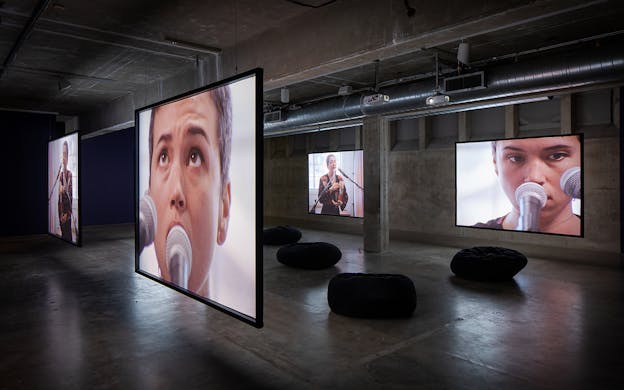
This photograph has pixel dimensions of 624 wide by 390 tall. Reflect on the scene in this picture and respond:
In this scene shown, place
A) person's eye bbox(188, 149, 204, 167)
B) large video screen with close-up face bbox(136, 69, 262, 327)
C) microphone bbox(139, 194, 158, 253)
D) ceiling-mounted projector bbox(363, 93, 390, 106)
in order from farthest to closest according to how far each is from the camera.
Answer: ceiling-mounted projector bbox(363, 93, 390, 106), microphone bbox(139, 194, 158, 253), person's eye bbox(188, 149, 204, 167), large video screen with close-up face bbox(136, 69, 262, 327)

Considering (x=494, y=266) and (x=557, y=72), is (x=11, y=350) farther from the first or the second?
(x=557, y=72)

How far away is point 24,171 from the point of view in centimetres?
1263

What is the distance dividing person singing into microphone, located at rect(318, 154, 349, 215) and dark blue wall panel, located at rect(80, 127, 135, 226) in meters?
7.02

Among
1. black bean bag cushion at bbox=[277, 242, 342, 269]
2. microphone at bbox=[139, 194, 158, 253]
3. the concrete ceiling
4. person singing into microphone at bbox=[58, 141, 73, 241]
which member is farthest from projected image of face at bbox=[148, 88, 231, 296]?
person singing into microphone at bbox=[58, 141, 73, 241]

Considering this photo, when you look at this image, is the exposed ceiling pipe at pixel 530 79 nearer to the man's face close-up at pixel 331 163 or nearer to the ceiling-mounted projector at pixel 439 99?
the ceiling-mounted projector at pixel 439 99

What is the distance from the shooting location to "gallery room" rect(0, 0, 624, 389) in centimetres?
371

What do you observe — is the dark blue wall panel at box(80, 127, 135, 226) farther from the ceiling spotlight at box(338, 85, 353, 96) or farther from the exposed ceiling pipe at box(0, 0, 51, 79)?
the ceiling spotlight at box(338, 85, 353, 96)

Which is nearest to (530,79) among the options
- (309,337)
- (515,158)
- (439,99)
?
(439,99)

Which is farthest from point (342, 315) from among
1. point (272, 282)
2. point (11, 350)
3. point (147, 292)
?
point (11, 350)

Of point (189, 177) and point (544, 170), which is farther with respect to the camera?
point (544, 170)

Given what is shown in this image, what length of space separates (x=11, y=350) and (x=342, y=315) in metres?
3.34

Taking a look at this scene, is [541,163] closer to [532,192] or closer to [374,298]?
[532,192]

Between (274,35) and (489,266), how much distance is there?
4.66 meters

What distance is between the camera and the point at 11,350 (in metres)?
4.21
